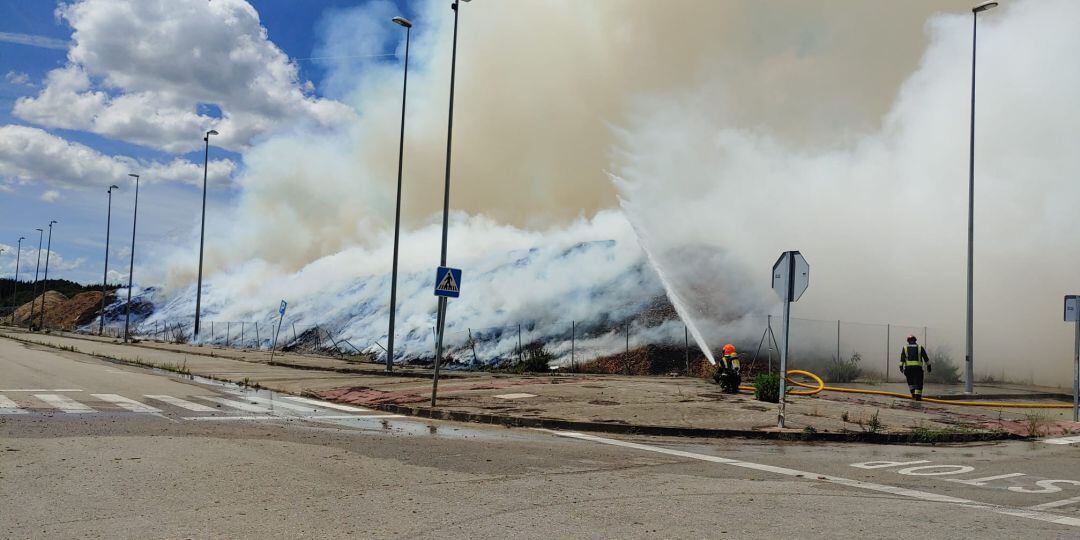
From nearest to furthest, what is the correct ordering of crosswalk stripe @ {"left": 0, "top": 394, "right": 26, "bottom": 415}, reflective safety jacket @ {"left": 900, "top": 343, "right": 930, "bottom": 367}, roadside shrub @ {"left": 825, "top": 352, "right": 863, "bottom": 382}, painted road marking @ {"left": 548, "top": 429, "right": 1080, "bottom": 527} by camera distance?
painted road marking @ {"left": 548, "top": 429, "right": 1080, "bottom": 527} < crosswalk stripe @ {"left": 0, "top": 394, "right": 26, "bottom": 415} < reflective safety jacket @ {"left": 900, "top": 343, "right": 930, "bottom": 367} < roadside shrub @ {"left": 825, "top": 352, "right": 863, "bottom": 382}

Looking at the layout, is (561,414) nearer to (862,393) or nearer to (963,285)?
(862,393)

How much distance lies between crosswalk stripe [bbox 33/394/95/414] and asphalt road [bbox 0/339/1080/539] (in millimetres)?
161

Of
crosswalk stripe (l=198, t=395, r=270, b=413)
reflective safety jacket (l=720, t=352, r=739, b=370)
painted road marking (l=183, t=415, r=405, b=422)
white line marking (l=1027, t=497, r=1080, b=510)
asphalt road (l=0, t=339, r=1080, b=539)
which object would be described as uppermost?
reflective safety jacket (l=720, t=352, r=739, b=370)

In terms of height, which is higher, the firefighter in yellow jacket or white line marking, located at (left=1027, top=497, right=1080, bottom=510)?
the firefighter in yellow jacket

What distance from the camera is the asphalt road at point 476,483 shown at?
5832mm

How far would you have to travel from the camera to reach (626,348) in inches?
1100

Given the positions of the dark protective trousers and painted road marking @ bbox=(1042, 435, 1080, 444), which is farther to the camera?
the dark protective trousers

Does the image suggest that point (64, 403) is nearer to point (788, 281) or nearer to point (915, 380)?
point (788, 281)

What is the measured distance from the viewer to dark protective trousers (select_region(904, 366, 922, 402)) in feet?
62.0

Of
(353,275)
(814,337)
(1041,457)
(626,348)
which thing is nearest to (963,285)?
(814,337)

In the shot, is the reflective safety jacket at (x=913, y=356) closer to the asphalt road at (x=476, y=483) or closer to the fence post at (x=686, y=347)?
the asphalt road at (x=476, y=483)

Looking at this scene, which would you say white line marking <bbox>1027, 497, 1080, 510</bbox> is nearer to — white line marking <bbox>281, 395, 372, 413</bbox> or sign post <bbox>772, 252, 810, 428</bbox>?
sign post <bbox>772, 252, 810, 428</bbox>

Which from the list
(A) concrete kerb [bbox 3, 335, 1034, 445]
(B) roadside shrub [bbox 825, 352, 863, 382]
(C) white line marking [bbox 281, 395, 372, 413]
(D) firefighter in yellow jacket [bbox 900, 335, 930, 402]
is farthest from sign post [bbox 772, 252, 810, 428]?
(B) roadside shrub [bbox 825, 352, 863, 382]

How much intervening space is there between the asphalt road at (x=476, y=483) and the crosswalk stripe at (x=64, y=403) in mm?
161
